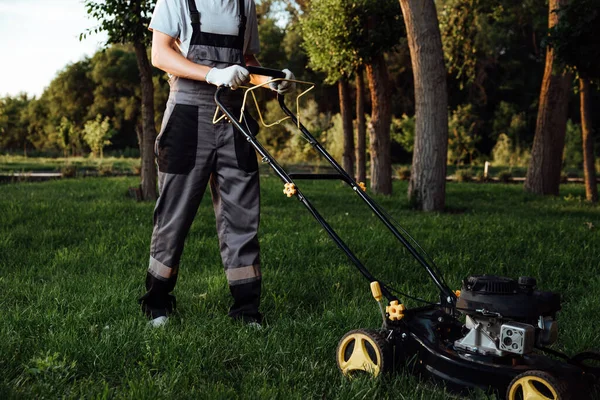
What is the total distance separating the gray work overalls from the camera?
10.8 feet

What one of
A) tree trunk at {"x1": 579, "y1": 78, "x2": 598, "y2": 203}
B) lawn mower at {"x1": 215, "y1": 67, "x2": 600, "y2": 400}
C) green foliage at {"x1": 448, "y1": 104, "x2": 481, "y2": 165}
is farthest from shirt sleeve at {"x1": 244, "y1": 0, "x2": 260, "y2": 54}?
green foliage at {"x1": 448, "y1": 104, "x2": 481, "y2": 165}

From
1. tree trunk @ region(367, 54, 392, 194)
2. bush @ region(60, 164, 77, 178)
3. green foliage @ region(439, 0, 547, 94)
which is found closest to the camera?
tree trunk @ region(367, 54, 392, 194)

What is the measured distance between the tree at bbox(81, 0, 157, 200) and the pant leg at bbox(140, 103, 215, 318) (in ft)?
17.6

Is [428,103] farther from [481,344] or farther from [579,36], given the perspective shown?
[481,344]

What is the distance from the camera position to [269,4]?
20672mm

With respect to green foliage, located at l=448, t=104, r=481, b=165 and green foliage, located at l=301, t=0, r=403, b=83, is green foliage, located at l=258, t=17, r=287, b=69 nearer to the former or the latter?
green foliage, located at l=448, t=104, r=481, b=165

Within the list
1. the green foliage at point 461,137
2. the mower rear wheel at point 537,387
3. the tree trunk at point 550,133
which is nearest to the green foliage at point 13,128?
the green foliage at point 461,137

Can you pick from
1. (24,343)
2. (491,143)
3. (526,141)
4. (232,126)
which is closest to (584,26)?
(232,126)

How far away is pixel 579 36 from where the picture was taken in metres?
7.79

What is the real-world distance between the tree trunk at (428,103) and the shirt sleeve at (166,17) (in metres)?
5.55

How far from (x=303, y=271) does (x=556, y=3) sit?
26.0ft

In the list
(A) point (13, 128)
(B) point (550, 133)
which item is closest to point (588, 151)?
(B) point (550, 133)

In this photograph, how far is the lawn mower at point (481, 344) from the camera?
Answer: 2238 mm

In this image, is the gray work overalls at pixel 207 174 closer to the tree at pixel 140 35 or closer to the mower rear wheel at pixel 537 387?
the mower rear wheel at pixel 537 387
